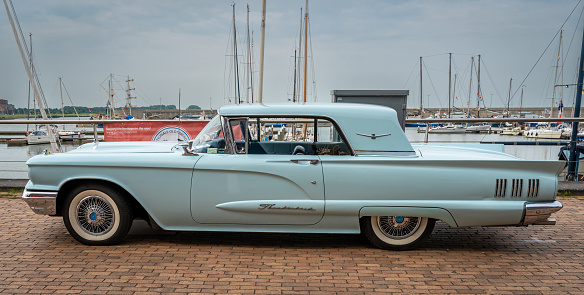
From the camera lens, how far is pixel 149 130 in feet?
26.6

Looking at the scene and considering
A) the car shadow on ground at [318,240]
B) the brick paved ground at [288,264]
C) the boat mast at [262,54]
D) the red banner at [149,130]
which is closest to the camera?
the brick paved ground at [288,264]

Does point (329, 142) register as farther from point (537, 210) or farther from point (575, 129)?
point (575, 129)

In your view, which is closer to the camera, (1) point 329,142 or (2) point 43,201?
(2) point 43,201

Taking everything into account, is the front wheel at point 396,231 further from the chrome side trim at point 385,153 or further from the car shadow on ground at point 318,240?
the chrome side trim at point 385,153

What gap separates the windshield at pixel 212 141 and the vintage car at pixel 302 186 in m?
0.01

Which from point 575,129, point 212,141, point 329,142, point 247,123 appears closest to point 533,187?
point 329,142

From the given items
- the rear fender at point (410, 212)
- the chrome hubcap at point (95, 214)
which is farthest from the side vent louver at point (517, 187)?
the chrome hubcap at point (95, 214)

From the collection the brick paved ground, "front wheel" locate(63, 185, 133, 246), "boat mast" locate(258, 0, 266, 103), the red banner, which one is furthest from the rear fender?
"boat mast" locate(258, 0, 266, 103)

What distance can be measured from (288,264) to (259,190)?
2.45ft

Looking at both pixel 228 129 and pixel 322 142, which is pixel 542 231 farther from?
pixel 228 129

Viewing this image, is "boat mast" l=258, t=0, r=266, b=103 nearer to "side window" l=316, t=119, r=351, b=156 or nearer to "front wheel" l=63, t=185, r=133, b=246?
"side window" l=316, t=119, r=351, b=156

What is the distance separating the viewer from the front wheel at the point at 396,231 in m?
4.26

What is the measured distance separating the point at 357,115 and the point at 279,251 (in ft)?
5.11

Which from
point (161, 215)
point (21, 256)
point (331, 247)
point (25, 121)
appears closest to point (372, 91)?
point (331, 247)
